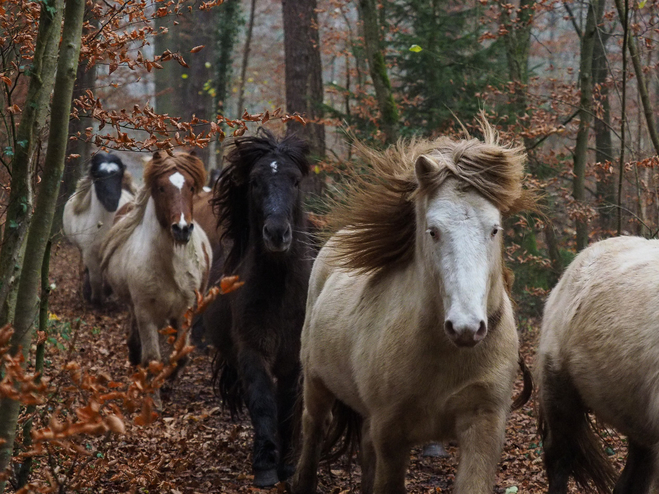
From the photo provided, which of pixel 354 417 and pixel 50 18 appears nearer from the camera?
pixel 50 18

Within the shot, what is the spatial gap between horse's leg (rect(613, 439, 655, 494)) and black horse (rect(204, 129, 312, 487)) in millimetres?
2395

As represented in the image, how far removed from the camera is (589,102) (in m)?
9.36

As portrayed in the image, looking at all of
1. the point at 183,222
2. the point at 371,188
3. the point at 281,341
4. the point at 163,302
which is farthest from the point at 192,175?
the point at 371,188

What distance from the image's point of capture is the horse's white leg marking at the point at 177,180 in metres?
8.14

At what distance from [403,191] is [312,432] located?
203 centimetres

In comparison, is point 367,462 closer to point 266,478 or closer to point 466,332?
point 266,478

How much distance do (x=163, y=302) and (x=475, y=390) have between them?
5.13 meters

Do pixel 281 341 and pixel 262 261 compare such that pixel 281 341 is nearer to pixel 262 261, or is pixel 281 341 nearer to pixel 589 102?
pixel 262 261

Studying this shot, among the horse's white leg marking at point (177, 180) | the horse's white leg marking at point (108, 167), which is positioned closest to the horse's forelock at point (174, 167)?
the horse's white leg marking at point (177, 180)

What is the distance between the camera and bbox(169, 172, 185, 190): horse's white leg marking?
8.14 metres

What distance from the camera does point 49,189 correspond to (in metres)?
3.53

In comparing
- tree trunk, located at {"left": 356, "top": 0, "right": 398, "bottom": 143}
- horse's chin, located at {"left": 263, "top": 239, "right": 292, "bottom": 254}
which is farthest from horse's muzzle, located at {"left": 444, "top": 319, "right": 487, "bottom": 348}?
tree trunk, located at {"left": 356, "top": 0, "right": 398, "bottom": 143}

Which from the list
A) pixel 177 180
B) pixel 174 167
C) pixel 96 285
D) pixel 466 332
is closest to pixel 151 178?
pixel 174 167

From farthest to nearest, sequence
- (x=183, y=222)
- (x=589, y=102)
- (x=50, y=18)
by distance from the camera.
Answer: (x=589, y=102) < (x=183, y=222) < (x=50, y=18)
